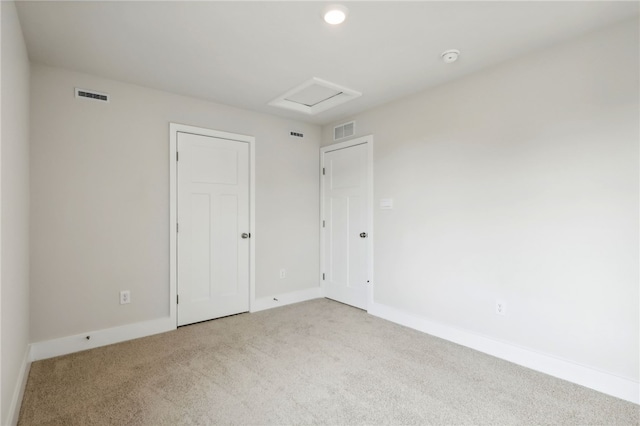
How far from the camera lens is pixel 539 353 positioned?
242 centimetres

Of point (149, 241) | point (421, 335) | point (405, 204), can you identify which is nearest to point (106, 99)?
point (149, 241)

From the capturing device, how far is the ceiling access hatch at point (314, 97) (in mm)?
3143

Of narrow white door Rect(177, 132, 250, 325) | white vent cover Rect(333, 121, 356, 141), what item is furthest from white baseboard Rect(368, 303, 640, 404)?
white vent cover Rect(333, 121, 356, 141)

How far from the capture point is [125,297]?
302 centimetres

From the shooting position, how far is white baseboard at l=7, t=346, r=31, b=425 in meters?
1.75

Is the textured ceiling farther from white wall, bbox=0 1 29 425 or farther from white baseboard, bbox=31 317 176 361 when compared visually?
white baseboard, bbox=31 317 176 361

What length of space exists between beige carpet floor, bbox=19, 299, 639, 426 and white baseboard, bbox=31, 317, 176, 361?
0.31 ft

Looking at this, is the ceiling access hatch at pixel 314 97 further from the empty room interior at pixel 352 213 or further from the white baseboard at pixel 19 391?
the white baseboard at pixel 19 391

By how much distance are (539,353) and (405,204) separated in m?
1.72

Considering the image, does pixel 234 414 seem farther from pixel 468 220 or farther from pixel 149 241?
pixel 468 220

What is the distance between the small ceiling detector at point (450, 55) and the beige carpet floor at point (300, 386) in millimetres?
2448

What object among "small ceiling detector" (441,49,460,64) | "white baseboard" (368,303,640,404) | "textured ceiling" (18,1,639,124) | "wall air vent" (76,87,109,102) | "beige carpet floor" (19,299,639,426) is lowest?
"beige carpet floor" (19,299,639,426)

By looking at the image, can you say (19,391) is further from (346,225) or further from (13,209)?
(346,225)

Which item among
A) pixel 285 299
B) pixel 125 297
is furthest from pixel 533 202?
pixel 125 297
